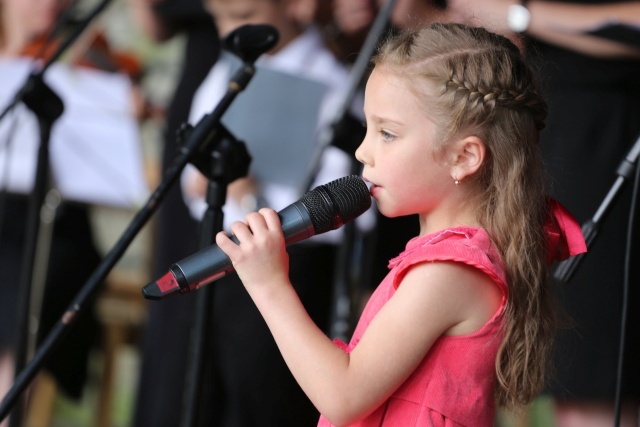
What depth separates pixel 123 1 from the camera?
10.6 feet

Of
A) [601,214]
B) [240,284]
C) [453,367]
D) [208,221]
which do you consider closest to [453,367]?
[453,367]

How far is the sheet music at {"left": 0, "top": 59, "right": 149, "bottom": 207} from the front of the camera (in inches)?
89.8

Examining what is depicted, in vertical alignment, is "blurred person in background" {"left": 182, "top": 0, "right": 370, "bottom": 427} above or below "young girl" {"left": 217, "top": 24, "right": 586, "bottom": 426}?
below

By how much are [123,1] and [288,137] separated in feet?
5.09

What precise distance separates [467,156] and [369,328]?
0.71 ft

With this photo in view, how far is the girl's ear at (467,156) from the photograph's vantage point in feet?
3.42

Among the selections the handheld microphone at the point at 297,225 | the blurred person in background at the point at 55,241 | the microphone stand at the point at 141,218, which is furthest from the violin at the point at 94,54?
the handheld microphone at the point at 297,225

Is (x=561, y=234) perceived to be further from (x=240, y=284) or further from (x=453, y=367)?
(x=240, y=284)

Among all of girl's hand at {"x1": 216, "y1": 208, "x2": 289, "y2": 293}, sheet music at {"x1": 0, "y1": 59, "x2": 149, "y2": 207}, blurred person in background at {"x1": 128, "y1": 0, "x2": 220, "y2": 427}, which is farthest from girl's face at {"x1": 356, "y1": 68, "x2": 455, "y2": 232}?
sheet music at {"x1": 0, "y1": 59, "x2": 149, "y2": 207}

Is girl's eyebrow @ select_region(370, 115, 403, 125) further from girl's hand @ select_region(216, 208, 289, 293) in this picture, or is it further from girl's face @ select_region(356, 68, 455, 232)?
girl's hand @ select_region(216, 208, 289, 293)

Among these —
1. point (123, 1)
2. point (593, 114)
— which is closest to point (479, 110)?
point (593, 114)

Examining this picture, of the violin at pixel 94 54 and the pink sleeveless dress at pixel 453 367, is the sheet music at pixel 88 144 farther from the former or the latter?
the pink sleeveless dress at pixel 453 367

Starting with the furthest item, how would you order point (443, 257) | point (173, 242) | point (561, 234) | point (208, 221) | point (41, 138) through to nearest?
point (173, 242), point (41, 138), point (208, 221), point (561, 234), point (443, 257)

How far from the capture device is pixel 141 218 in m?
1.32
